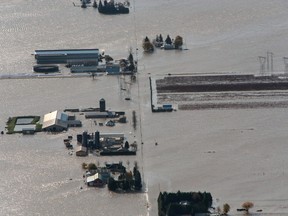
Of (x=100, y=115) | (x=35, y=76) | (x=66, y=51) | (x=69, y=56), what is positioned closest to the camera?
(x=100, y=115)

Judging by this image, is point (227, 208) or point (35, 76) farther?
point (35, 76)

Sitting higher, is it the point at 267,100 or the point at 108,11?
the point at 108,11

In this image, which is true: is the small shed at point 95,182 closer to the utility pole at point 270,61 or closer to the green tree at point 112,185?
the green tree at point 112,185

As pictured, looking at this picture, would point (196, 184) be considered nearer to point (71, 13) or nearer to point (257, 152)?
point (257, 152)

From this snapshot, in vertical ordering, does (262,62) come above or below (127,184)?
above

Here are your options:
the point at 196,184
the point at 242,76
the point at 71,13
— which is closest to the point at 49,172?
the point at 196,184

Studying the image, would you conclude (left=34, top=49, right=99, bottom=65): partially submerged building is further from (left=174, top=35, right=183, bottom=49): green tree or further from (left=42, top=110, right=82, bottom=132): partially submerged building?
(left=42, top=110, right=82, bottom=132): partially submerged building

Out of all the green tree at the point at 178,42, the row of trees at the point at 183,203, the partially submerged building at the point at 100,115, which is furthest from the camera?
the green tree at the point at 178,42

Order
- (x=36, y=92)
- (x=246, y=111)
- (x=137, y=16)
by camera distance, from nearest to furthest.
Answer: (x=246, y=111), (x=36, y=92), (x=137, y=16)

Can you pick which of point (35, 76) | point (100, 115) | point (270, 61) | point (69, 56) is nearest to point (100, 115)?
point (100, 115)

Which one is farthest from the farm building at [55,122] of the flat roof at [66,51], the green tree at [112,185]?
the flat roof at [66,51]

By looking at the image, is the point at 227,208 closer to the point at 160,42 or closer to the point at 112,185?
the point at 112,185
